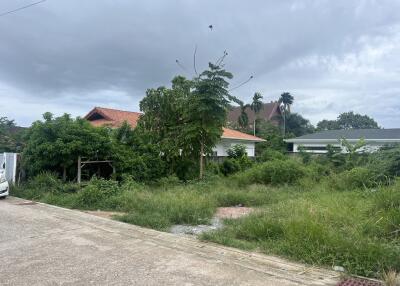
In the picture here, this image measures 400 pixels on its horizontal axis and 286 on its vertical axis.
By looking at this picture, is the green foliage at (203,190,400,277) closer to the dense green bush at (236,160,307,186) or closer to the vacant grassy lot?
the vacant grassy lot

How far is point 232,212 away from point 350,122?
58.7 meters

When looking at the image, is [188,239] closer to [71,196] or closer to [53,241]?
[53,241]

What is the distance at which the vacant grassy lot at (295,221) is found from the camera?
4.98 meters

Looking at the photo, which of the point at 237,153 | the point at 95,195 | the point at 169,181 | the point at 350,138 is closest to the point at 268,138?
the point at 350,138

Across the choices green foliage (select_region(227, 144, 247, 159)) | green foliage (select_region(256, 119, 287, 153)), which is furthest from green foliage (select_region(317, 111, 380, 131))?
green foliage (select_region(227, 144, 247, 159))

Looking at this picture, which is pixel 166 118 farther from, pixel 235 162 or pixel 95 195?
pixel 95 195

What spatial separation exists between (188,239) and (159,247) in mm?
634

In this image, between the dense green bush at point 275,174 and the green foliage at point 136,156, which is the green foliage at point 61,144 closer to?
the green foliage at point 136,156

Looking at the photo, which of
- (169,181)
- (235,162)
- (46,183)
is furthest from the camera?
(235,162)

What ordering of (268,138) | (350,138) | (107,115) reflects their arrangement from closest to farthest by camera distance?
(107,115) → (350,138) → (268,138)

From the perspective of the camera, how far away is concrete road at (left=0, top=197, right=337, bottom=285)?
4.52m

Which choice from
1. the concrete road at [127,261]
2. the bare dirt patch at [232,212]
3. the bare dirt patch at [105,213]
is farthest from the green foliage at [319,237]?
the bare dirt patch at [105,213]

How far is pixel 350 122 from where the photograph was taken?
2435 inches

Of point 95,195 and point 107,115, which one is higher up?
point 107,115
